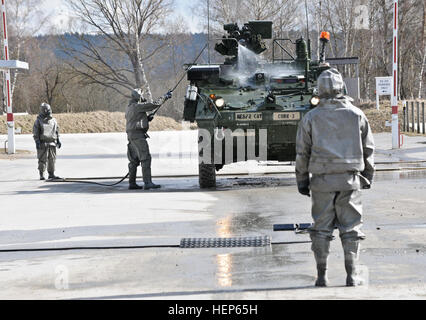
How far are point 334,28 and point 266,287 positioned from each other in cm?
4028

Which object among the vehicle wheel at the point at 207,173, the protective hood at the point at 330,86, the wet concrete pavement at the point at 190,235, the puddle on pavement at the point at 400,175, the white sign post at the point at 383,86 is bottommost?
the wet concrete pavement at the point at 190,235

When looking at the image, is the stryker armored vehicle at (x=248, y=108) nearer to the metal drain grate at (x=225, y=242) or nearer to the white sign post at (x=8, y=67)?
the metal drain grate at (x=225, y=242)

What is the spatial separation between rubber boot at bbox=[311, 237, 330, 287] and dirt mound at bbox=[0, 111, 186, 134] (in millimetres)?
33409

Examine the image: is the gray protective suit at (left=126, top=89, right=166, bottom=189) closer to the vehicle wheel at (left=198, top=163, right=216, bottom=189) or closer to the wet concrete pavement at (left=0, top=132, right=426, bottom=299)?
the wet concrete pavement at (left=0, top=132, right=426, bottom=299)

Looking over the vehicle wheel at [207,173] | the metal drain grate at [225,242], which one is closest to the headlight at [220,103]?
the vehicle wheel at [207,173]

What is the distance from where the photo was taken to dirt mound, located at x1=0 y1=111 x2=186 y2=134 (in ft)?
126

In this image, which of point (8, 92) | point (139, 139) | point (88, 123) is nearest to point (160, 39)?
point (88, 123)

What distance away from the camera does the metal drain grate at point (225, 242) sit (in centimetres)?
722

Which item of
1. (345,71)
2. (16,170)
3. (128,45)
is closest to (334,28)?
(345,71)

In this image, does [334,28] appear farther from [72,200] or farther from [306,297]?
[306,297]

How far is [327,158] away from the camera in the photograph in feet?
18.5

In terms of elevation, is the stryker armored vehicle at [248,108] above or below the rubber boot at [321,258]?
above

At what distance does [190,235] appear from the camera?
7938 millimetres

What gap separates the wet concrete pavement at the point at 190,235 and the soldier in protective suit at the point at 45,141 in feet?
3.40
